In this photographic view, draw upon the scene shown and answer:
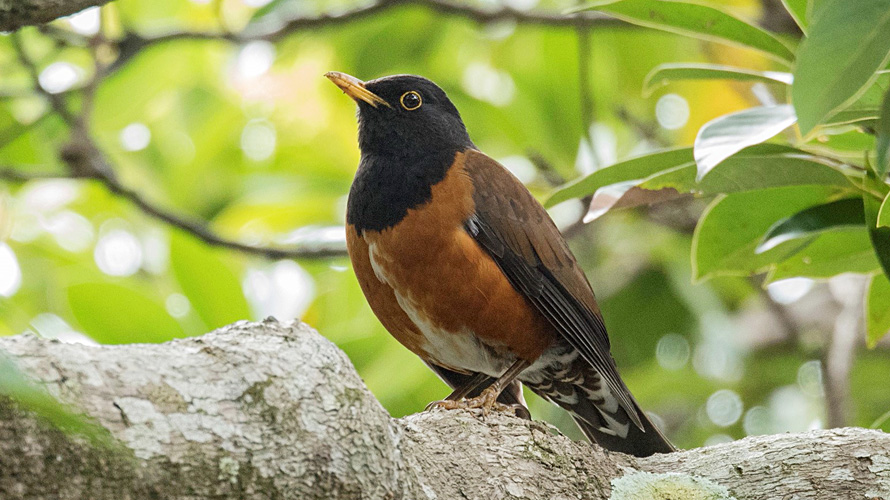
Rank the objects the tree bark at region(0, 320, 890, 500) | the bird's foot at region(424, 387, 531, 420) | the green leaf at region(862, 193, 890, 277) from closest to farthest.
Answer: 1. the tree bark at region(0, 320, 890, 500)
2. the green leaf at region(862, 193, 890, 277)
3. the bird's foot at region(424, 387, 531, 420)

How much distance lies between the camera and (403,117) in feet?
14.7

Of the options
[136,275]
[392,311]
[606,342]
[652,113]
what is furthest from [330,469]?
[652,113]

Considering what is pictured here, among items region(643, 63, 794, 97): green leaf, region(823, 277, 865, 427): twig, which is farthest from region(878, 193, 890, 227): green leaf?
region(823, 277, 865, 427): twig

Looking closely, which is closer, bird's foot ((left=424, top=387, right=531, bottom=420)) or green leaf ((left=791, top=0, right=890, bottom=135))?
green leaf ((left=791, top=0, right=890, bottom=135))

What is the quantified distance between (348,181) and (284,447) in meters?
4.74

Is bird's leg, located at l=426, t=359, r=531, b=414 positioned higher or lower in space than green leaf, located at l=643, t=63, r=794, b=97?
lower

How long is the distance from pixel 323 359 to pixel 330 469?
271mm

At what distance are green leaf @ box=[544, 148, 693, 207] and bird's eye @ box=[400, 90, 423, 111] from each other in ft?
4.40

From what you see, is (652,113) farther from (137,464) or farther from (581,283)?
(137,464)

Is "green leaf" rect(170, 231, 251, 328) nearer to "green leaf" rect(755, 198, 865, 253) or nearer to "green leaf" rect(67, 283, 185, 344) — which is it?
"green leaf" rect(67, 283, 185, 344)

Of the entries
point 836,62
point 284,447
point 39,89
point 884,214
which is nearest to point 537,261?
point 884,214

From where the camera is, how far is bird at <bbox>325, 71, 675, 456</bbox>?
3770mm

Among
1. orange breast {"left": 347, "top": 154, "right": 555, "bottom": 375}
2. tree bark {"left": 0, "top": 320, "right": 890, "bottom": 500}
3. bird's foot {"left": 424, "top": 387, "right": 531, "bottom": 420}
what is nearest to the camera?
tree bark {"left": 0, "top": 320, "right": 890, "bottom": 500}

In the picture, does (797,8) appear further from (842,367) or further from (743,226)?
(842,367)
